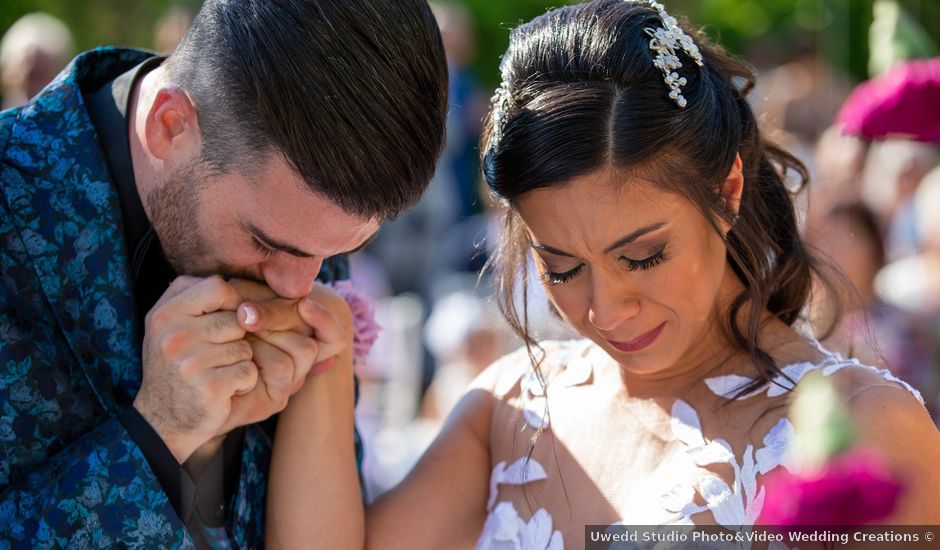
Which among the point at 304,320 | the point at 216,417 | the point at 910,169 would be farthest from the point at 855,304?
the point at 910,169

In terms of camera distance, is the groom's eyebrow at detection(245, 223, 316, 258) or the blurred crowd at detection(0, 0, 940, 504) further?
the blurred crowd at detection(0, 0, 940, 504)

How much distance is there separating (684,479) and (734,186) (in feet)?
2.10

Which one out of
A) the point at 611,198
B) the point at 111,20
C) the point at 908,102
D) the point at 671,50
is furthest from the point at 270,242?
the point at 111,20

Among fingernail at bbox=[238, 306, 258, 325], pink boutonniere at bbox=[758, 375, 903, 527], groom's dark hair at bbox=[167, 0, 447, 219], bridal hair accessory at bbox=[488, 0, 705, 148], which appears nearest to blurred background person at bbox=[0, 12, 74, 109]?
groom's dark hair at bbox=[167, 0, 447, 219]

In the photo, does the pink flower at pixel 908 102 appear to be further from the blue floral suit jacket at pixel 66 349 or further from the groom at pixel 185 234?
the blue floral suit jacket at pixel 66 349

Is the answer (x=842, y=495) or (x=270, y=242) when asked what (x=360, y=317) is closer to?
(x=270, y=242)

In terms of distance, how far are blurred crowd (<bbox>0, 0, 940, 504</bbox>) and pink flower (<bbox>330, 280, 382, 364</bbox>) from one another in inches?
19.8

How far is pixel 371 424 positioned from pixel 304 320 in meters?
3.44

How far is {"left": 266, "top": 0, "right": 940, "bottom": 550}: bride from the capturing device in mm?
2180

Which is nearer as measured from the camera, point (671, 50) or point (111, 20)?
point (671, 50)

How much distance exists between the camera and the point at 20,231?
219 centimetres

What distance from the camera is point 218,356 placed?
85.7 inches

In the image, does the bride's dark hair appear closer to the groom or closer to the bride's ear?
the bride's ear

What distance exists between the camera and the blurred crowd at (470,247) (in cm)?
408
